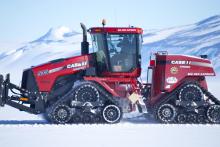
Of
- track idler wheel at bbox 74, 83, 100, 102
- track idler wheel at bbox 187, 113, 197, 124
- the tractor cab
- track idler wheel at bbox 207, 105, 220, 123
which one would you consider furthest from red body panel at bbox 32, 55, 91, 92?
track idler wheel at bbox 207, 105, 220, 123

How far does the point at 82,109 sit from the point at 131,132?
2.52 metres

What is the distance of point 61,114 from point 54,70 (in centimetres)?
152

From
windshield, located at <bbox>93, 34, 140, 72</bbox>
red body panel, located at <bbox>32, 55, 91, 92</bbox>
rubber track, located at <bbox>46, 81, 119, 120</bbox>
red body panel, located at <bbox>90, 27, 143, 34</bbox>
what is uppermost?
red body panel, located at <bbox>90, 27, 143, 34</bbox>

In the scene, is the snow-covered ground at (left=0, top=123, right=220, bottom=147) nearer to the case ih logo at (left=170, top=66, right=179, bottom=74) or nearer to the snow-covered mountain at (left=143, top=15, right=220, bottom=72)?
the case ih logo at (left=170, top=66, right=179, bottom=74)

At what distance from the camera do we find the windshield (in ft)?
51.8

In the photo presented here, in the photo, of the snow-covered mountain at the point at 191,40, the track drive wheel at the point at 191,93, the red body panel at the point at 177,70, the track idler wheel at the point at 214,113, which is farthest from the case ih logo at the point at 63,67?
the snow-covered mountain at the point at 191,40

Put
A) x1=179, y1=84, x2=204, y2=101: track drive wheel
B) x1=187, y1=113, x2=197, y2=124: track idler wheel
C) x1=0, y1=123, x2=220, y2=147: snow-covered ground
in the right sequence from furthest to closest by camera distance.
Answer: x1=179, y1=84, x2=204, y2=101: track drive wheel → x1=187, y1=113, x2=197, y2=124: track idler wheel → x1=0, y1=123, x2=220, y2=147: snow-covered ground

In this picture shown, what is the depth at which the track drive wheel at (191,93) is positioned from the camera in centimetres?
1570

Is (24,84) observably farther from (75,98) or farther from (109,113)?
(109,113)

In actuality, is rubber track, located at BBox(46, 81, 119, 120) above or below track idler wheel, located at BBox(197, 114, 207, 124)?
above

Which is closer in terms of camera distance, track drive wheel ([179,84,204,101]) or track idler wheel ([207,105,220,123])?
track idler wheel ([207,105,220,123])

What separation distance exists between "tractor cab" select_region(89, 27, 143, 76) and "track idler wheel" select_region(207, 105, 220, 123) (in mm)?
2684

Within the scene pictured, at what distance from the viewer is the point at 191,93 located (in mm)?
15742

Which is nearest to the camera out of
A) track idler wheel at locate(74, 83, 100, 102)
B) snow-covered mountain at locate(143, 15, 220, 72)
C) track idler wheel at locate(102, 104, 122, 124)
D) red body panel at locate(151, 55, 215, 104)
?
track idler wheel at locate(102, 104, 122, 124)
